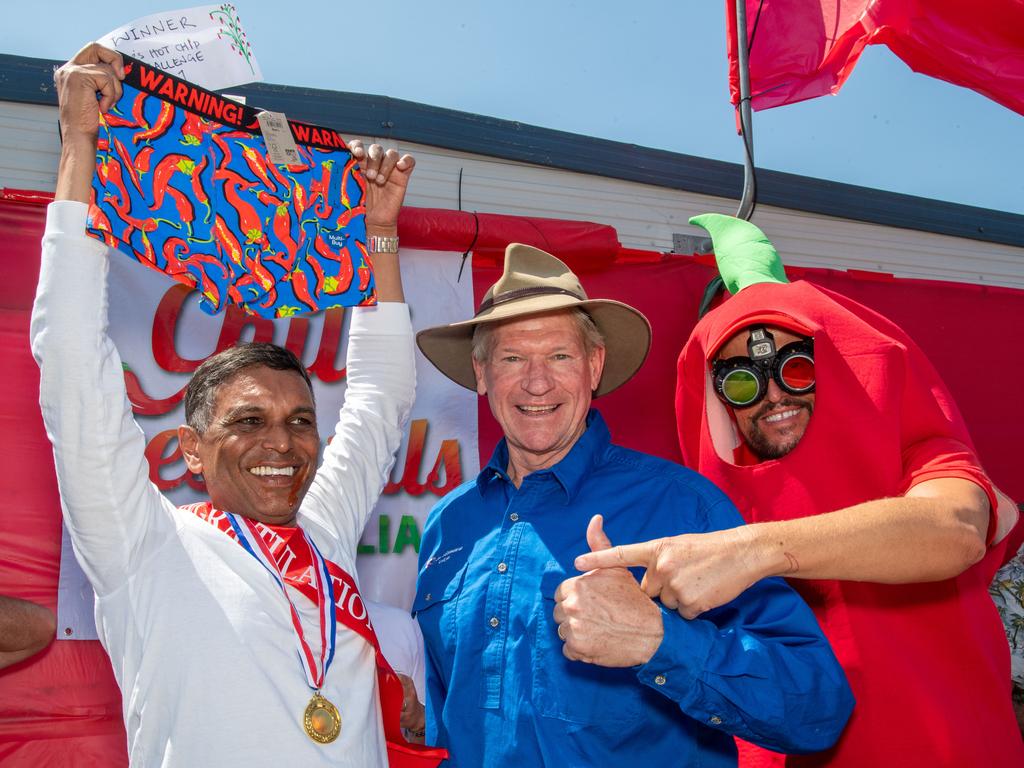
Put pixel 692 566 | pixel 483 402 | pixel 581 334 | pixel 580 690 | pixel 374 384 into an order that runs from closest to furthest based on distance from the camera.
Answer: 1. pixel 692 566
2. pixel 580 690
3. pixel 581 334
4. pixel 374 384
5. pixel 483 402

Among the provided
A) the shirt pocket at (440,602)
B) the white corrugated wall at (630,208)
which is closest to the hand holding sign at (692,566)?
the shirt pocket at (440,602)

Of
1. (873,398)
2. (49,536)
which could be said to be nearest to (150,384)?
(49,536)

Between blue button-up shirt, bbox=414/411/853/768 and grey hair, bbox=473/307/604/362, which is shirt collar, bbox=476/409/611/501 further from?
grey hair, bbox=473/307/604/362

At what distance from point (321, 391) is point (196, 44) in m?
1.49

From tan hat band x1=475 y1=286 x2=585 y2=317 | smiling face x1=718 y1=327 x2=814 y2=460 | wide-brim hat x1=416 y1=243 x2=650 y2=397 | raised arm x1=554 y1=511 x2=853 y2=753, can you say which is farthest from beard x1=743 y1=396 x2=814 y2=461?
raised arm x1=554 y1=511 x2=853 y2=753

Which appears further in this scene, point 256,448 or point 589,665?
point 256,448

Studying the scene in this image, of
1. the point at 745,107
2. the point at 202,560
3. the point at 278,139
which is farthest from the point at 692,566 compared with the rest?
the point at 745,107

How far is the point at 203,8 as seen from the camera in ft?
7.23

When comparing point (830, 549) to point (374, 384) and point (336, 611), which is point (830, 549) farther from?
point (374, 384)

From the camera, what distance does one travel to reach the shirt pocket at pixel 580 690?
1637 mm

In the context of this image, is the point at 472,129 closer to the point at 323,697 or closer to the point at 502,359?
the point at 502,359

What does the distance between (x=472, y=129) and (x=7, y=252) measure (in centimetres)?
215

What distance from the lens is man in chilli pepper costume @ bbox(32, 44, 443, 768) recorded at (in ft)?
5.45

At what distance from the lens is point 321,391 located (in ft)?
11.1
